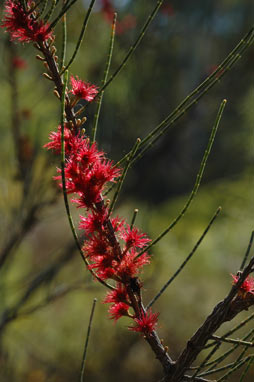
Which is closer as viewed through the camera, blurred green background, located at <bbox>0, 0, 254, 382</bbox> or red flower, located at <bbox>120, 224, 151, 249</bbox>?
red flower, located at <bbox>120, 224, 151, 249</bbox>

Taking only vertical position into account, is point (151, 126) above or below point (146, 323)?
above

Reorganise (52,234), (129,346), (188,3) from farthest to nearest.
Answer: (52,234)
(129,346)
(188,3)

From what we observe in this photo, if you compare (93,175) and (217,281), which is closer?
(93,175)

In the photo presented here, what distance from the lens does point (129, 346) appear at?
3.56m

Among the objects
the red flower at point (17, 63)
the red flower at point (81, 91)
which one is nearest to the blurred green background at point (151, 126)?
the red flower at point (17, 63)

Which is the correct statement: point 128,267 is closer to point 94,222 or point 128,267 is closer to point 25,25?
point 94,222

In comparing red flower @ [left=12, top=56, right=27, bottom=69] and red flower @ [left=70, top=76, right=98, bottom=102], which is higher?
red flower @ [left=12, top=56, right=27, bottom=69]

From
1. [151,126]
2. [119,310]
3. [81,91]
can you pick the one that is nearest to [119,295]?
[119,310]

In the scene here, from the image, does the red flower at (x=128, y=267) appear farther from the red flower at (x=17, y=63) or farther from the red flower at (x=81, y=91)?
the red flower at (x=17, y=63)

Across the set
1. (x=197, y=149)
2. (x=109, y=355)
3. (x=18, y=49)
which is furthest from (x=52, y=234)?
(x=18, y=49)

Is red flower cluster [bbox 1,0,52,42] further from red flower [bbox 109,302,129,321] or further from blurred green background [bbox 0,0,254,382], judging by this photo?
blurred green background [bbox 0,0,254,382]

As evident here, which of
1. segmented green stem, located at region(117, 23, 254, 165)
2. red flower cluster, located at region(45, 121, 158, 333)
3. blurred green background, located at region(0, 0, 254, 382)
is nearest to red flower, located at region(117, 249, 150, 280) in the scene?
red flower cluster, located at region(45, 121, 158, 333)

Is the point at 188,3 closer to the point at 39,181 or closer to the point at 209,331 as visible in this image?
the point at 39,181

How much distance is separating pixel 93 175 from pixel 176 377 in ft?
0.82
